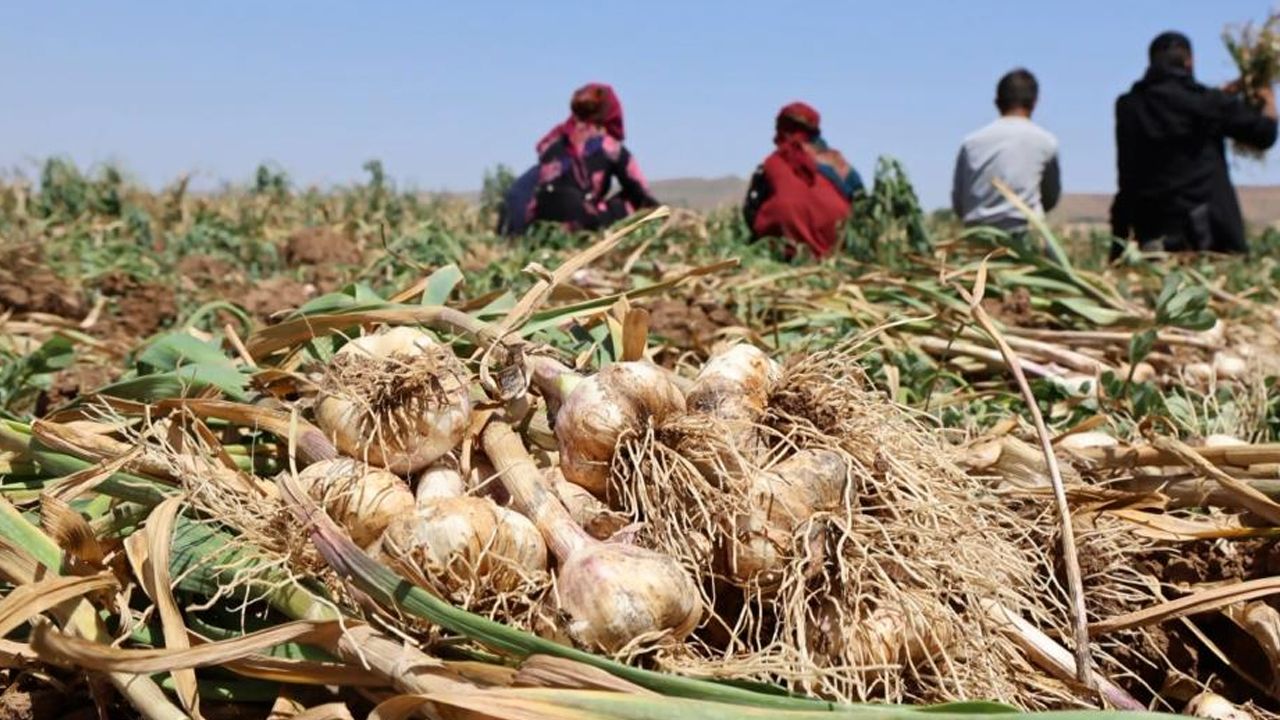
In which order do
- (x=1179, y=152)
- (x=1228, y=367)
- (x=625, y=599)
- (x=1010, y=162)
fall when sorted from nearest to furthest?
(x=625, y=599) → (x=1228, y=367) → (x=1010, y=162) → (x=1179, y=152)

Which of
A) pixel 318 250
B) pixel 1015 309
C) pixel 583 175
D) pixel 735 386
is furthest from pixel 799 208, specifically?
pixel 735 386

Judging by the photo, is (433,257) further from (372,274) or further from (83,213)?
(83,213)

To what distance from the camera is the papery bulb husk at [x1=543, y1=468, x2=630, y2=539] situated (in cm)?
130

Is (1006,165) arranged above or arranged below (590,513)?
above

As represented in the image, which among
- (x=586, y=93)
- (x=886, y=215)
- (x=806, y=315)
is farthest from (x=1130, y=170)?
(x=806, y=315)

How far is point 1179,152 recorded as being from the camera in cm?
667

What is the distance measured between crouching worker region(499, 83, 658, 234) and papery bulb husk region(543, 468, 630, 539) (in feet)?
19.6

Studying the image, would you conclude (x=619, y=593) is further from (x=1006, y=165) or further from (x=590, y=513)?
(x=1006, y=165)

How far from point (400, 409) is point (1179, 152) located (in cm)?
628

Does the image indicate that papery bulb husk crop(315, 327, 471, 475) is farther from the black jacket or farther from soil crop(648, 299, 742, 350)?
the black jacket

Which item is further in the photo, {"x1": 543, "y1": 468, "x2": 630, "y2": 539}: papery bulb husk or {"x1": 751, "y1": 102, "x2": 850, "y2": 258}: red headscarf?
{"x1": 751, "y1": 102, "x2": 850, "y2": 258}: red headscarf

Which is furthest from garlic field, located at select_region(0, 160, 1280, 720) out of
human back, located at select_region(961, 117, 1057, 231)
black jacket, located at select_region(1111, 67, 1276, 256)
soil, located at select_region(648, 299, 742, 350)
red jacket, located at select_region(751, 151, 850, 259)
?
black jacket, located at select_region(1111, 67, 1276, 256)

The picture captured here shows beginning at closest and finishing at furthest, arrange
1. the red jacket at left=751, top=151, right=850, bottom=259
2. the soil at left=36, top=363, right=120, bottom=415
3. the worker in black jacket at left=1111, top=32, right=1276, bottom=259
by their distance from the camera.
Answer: the soil at left=36, top=363, right=120, bottom=415, the worker in black jacket at left=1111, top=32, right=1276, bottom=259, the red jacket at left=751, top=151, right=850, bottom=259

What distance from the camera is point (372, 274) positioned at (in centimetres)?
399
